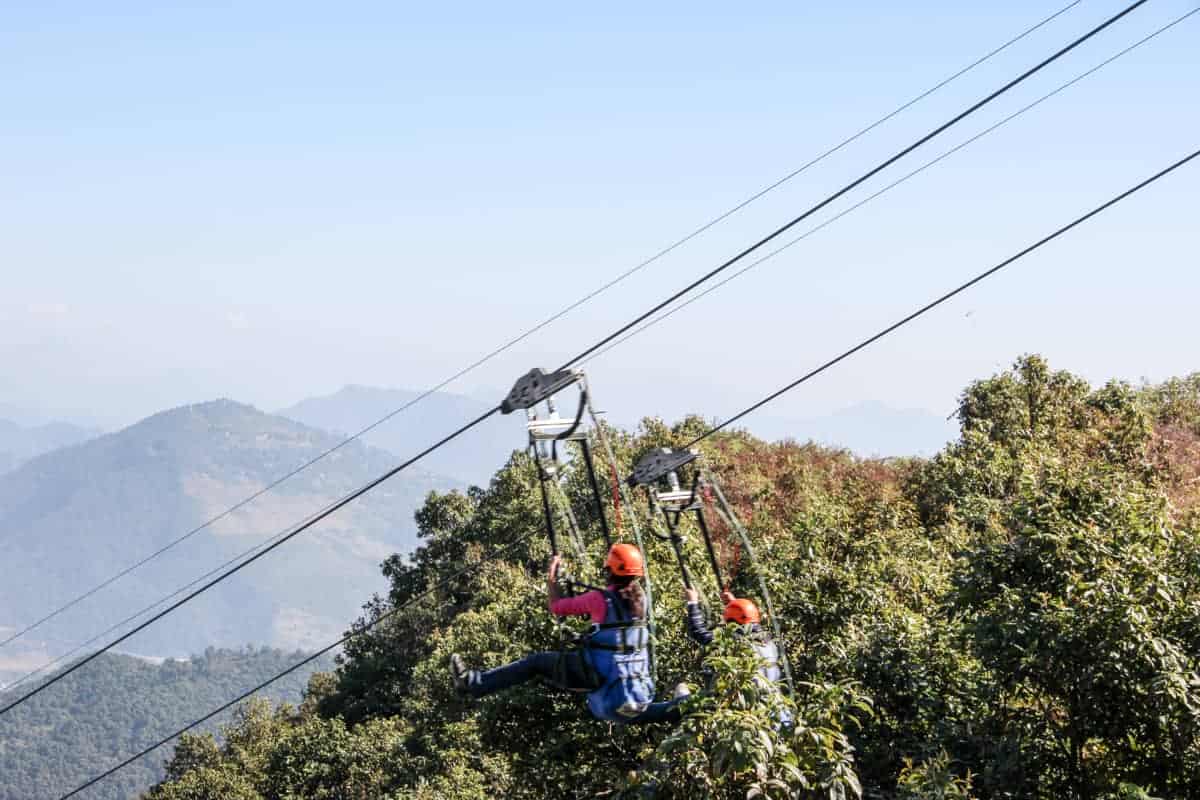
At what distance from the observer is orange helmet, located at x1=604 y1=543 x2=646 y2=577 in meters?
11.9

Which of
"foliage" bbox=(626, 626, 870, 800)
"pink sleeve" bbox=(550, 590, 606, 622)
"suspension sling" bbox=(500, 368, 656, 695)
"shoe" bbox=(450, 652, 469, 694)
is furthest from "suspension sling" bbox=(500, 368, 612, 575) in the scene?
"foliage" bbox=(626, 626, 870, 800)

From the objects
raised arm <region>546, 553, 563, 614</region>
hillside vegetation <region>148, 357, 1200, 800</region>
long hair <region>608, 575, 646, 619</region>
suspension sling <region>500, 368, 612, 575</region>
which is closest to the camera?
hillside vegetation <region>148, 357, 1200, 800</region>

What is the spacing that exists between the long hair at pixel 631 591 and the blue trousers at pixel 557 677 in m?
0.82

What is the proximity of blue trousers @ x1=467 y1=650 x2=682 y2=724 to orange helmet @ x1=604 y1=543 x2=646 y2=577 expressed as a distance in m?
1.15

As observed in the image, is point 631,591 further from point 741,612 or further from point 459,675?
point 459,675

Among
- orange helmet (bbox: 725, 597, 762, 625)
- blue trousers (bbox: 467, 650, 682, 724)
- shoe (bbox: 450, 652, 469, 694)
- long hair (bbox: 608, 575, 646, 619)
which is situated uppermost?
long hair (bbox: 608, 575, 646, 619)

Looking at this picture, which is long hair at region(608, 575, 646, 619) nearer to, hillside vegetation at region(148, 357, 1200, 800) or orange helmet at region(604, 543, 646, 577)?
orange helmet at region(604, 543, 646, 577)

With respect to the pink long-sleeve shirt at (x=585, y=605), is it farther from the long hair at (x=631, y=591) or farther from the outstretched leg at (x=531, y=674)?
the outstretched leg at (x=531, y=674)

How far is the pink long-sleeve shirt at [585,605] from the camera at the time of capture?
1213cm

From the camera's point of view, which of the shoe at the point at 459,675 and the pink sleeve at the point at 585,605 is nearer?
the pink sleeve at the point at 585,605

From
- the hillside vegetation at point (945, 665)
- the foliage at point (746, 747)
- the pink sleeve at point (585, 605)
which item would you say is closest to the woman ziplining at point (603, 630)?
the pink sleeve at point (585, 605)

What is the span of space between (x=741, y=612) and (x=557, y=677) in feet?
8.24

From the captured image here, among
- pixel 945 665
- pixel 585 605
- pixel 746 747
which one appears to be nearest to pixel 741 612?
pixel 585 605

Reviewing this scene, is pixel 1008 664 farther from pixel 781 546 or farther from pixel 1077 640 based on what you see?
pixel 781 546
